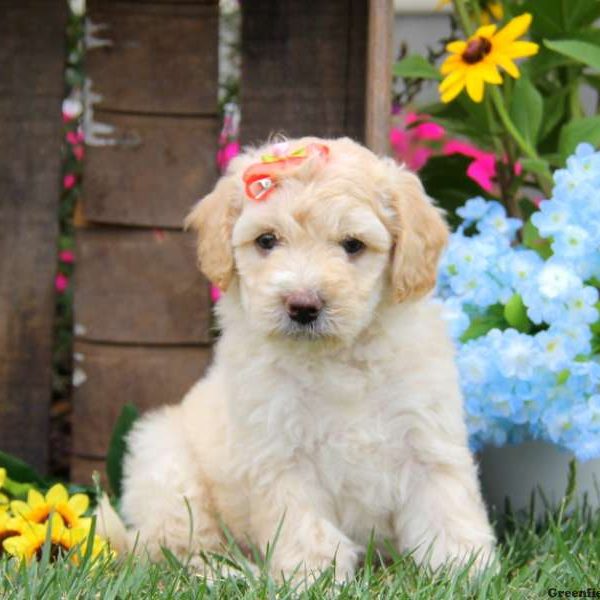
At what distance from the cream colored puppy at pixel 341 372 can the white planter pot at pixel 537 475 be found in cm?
71

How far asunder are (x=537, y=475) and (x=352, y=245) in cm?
139

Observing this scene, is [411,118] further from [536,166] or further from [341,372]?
[341,372]

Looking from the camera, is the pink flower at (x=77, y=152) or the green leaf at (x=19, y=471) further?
the pink flower at (x=77, y=152)

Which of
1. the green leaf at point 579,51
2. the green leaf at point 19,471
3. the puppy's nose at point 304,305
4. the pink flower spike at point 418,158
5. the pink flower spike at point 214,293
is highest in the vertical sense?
the green leaf at point 579,51

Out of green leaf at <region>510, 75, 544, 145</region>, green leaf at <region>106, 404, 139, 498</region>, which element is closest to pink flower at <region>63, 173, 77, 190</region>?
green leaf at <region>106, 404, 139, 498</region>

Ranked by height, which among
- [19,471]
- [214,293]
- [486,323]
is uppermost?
[486,323]

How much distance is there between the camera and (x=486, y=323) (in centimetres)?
435

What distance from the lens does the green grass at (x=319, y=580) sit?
3213 mm

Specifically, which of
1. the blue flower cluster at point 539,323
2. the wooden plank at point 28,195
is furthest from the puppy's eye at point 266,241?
the wooden plank at point 28,195

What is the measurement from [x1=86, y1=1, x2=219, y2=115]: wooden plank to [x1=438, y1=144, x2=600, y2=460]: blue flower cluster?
4.31ft

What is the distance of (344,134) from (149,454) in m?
1.61

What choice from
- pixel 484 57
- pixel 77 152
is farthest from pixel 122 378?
pixel 484 57

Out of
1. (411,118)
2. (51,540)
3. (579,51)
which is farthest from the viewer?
(411,118)

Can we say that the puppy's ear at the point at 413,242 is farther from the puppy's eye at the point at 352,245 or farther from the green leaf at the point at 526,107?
the green leaf at the point at 526,107
